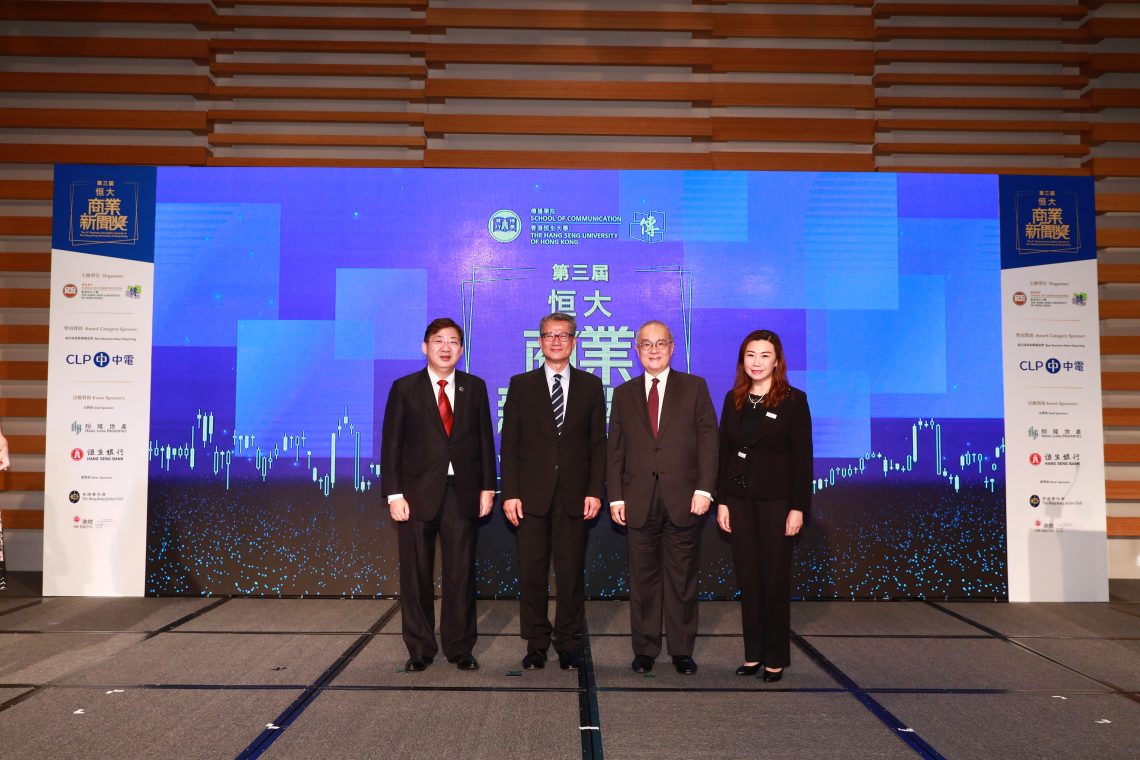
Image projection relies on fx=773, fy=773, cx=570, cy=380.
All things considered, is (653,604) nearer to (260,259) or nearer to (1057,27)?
(260,259)

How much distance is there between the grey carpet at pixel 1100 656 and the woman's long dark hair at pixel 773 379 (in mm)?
1903

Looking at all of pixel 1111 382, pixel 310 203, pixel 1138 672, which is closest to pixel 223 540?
pixel 310 203

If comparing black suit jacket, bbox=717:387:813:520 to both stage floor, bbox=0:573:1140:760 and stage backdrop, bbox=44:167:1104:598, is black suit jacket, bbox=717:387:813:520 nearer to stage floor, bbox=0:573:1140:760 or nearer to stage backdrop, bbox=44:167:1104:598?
stage floor, bbox=0:573:1140:760

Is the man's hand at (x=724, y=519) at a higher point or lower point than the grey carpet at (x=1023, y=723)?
higher

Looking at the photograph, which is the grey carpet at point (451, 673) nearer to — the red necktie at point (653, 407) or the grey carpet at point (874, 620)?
the red necktie at point (653, 407)

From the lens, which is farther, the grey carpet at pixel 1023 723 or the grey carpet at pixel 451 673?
the grey carpet at pixel 451 673

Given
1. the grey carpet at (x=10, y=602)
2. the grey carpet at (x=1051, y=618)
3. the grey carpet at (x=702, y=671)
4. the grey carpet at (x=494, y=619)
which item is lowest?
the grey carpet at (x=1051, y=618)

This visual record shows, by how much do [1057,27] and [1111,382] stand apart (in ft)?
9.09

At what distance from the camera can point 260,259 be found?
198 inches

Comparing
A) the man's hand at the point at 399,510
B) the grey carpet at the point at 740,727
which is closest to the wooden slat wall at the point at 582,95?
the man's hand at the point at 399,510

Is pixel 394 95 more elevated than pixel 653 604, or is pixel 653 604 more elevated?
pixel 394 95

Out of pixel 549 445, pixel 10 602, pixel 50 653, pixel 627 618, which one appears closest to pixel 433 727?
pixel 549 445

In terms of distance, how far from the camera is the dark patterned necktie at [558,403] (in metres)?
3.58

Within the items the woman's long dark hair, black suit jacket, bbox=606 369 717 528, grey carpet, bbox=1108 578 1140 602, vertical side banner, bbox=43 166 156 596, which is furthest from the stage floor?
the woman's long dark hair
